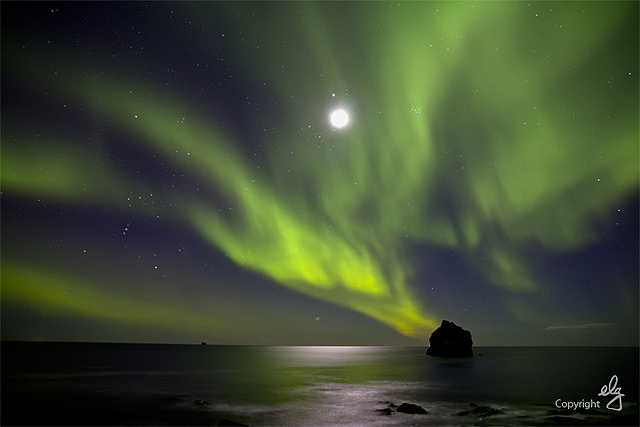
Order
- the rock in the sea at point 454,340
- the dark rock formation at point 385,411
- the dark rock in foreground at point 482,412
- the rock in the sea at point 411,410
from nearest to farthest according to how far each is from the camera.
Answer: the dark rock in foreground at point 482,412 < the rock in the sea at point 411,410 < the dark rock formation at point 385,411 < the rock in the sea at point 454,340

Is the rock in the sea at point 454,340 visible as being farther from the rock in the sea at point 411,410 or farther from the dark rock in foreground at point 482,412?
the rock in the sea at point 411,410

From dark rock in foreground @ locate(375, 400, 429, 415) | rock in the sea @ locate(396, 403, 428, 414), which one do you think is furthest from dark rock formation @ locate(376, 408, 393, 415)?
rock in the sea @ locate(396, 403, 428, 414)

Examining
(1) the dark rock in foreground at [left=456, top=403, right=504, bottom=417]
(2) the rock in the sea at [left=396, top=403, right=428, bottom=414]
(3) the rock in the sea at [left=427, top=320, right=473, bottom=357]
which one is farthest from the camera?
(3) the rock in the sea at [left=427, top=320, right=473, bottom=357]

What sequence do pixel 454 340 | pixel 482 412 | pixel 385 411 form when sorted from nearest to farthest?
pixel 482 412 < pixel 385 411 < pixel 454 340

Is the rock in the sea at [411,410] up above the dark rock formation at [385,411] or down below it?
above

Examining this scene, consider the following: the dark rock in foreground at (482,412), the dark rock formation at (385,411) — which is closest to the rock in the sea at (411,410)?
the dark rock formation at (385,411)

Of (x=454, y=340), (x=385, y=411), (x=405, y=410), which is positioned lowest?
(x=385, y=411)

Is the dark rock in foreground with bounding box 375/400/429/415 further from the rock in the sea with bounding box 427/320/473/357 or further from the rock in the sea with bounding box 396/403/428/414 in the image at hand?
the rock in the sea with bounding box 427/320/473/357

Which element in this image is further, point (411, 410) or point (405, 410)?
point (405, 410)

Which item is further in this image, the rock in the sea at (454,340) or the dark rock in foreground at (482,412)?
the rock in the sea at (454,340)

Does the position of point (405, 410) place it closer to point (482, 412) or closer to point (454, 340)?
point (482, 412)

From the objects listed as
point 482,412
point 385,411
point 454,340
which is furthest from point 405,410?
point 454,340

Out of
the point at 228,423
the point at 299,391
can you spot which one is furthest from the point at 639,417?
the point at 299,391

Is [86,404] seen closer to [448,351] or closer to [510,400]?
[510,400]
